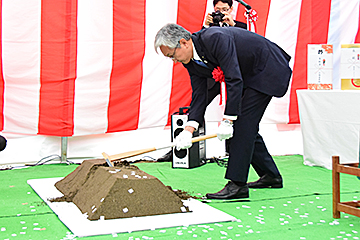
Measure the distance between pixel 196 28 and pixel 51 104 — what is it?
147 centimetres

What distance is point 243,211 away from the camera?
2.10 meters

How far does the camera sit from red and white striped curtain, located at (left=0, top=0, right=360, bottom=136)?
11.3 ft

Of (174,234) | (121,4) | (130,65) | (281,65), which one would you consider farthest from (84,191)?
(121,4)

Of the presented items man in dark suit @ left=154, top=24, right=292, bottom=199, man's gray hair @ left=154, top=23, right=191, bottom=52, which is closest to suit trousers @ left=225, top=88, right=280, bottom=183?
man in dark suit @ left=154, top=24, right=292, bottom=199

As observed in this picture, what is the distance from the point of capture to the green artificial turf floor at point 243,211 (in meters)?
1.73

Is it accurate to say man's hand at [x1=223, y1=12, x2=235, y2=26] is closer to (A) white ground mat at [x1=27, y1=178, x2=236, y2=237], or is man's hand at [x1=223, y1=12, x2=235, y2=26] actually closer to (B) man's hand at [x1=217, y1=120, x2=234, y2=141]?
(B) man's hand at [x1=217, y1=120, x2=234, y2=141]

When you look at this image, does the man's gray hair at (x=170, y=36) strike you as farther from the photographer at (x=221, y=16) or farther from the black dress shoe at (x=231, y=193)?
the photographer at (x=221, y=16)

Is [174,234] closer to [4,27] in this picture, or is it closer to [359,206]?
[359,206]

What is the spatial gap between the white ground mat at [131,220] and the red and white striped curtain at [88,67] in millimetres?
1457

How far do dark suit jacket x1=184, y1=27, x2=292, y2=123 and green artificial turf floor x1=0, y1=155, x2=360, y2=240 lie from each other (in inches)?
21.1

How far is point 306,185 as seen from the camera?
2.79 m

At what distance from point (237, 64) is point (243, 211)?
740 millimetres

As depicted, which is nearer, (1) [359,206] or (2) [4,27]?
(1) [359,206]

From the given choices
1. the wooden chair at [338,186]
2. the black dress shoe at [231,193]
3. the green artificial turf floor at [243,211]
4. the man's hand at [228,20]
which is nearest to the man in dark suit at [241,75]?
the black dress shoe at [231,193]
